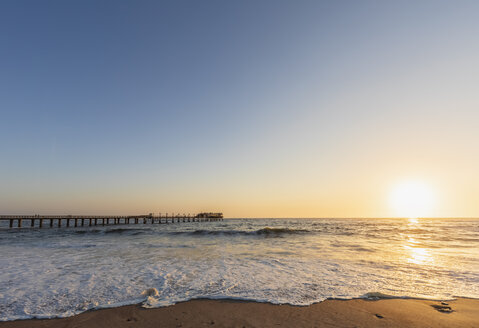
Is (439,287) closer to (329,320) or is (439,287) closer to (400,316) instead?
(400,316)

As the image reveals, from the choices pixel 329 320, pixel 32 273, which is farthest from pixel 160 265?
pixel 329 320

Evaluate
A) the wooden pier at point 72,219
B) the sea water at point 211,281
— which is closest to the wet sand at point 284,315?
the sea water at point 211,281

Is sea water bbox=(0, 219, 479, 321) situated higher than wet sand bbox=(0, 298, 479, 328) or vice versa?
wet sand bbox=(0, 298, 479, 328)

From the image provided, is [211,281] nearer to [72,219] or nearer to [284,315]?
[284,315]

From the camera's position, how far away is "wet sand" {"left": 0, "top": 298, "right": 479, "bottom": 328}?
4711 mm

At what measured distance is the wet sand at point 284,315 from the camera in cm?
471

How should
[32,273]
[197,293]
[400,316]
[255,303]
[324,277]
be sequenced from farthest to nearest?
[32,273]
[324,277]
[197,293]
[255,303]
[400,316]

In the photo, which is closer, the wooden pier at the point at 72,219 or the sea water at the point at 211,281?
the sea water at the point at 211,281

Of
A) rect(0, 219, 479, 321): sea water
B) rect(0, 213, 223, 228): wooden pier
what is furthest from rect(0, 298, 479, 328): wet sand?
rect(0, 213, 223, 228): wooden pier

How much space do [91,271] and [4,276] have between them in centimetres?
260

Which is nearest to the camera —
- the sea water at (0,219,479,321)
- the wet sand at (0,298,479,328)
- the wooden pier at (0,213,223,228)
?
the wet sand at (0,298,479,328)

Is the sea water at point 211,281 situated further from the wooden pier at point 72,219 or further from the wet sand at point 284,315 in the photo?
the wooden pier at point 72,219

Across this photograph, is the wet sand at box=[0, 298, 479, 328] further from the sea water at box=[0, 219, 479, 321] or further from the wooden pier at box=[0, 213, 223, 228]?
the wooden pier at box=[0, 213, 223, 228]

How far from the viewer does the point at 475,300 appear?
6.02 meters
